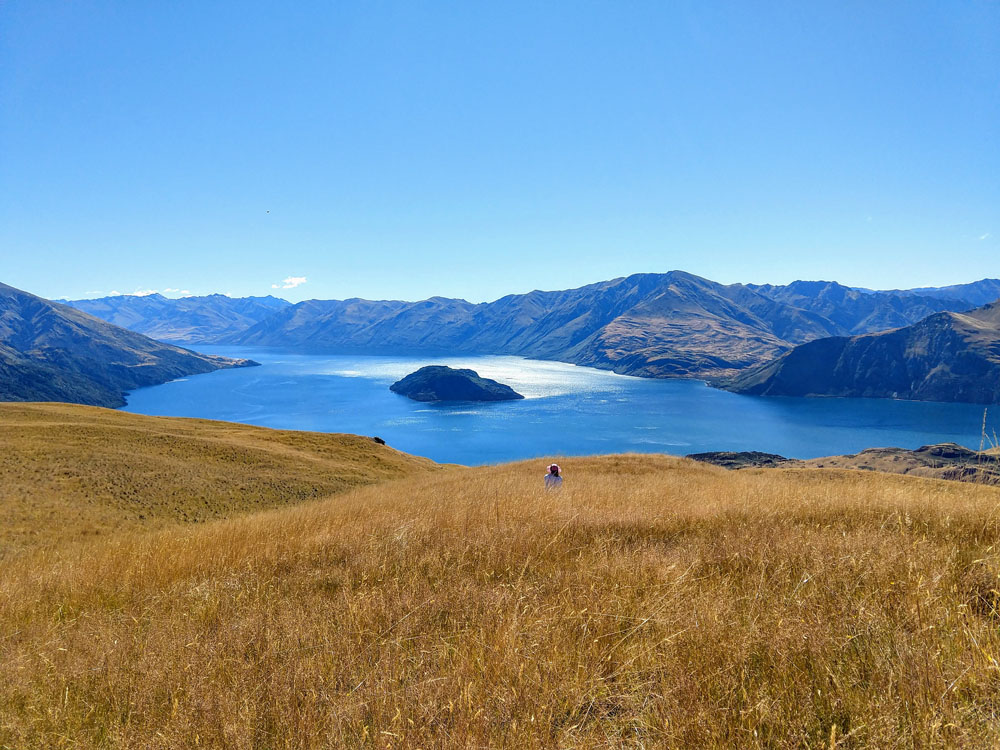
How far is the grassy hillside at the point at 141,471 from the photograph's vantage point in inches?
771

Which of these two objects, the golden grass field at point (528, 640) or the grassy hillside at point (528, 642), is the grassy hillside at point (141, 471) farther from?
the grassy hillside at point (528, 642)

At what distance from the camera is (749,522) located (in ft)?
19.0

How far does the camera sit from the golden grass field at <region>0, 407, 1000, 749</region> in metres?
2.21

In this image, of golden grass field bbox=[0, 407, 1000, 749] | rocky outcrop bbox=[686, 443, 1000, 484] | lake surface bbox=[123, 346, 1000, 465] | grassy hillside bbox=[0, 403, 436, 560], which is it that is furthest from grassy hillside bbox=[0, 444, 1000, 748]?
lake surface bbox=[123, 346, 1000, 465]

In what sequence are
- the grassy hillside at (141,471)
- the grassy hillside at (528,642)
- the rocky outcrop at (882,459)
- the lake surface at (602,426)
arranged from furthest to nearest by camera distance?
the lake surface at (602,426)
the rocky outcrop at (882,459)
the grassy hillside at (141,471)
the grassy hillside at (528,642)

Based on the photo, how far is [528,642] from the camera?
2.88m

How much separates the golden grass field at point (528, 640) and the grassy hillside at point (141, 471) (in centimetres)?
1595

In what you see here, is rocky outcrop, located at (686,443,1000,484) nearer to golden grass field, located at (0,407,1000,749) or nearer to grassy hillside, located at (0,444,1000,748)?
golden grass field, located at (0,407,1000,749)

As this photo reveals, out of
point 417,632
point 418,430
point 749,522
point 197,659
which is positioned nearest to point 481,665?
point 417,632

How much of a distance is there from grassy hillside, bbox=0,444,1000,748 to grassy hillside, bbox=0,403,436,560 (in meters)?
16.1

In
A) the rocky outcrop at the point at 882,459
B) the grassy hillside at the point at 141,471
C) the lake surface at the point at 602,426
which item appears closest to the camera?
the grassy hillside at the point at 141,471

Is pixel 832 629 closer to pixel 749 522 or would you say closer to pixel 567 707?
pixel 567 707

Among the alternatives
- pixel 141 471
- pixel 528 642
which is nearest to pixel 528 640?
pixel 528 642

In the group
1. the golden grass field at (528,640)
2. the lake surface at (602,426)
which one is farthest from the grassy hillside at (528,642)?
the lake surface at (602,426)
